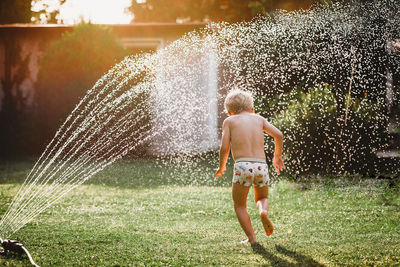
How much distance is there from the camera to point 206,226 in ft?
15.1

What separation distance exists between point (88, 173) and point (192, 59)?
5316 mm

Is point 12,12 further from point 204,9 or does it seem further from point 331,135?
point 331,135

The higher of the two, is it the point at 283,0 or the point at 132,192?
the point at 283,0

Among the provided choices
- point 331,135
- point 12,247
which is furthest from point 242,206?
point 331,135

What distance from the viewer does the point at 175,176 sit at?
27.3ft

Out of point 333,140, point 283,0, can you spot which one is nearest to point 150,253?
point 333,140

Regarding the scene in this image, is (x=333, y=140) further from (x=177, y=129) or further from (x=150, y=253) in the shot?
(x=177, y=129)

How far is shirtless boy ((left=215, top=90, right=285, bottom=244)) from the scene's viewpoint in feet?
12.5

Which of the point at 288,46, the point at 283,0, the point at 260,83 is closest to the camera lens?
the point at 288,46

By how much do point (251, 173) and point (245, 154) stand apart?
0.60ft

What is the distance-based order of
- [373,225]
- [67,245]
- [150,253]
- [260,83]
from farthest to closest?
1. [260,83]
2. [373,225]
3. [67,245]
4. [150,253]

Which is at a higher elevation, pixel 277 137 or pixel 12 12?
pixel 12 12

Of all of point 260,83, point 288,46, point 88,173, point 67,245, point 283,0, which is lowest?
point 88,173

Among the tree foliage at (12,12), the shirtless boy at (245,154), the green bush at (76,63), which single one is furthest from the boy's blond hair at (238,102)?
the tree foliage at (12,12)
